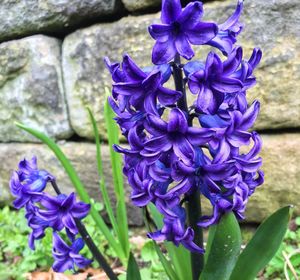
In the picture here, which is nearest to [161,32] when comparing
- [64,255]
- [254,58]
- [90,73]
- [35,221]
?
[254,58]

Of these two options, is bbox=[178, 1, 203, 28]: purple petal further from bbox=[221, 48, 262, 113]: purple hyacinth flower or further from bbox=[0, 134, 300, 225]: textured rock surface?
bbox=[0, 134, 300, 225]: textured rock surface

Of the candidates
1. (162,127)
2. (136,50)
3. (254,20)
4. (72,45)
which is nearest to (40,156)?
(72,45)

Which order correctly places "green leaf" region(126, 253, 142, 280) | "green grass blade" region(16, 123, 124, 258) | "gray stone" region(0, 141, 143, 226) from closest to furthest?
"green leaf" region(126, 253, 142, 280)
"green grass blade" region(16, 123, 124, 258)
"gray stone" region(0, 141, 143, 226)

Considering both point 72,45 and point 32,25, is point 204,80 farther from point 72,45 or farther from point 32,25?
point 32,25

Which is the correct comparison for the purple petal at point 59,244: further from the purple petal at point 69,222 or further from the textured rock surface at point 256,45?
the textured rock surface at point 256,45

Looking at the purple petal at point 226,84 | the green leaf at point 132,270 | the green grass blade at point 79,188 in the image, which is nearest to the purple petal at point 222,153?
the purple petal at point 226,84

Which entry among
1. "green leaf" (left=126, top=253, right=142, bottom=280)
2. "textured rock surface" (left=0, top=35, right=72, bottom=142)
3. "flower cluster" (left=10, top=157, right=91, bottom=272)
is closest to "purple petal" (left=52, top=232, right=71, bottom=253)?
"flower cluster" (left=10, top=157, right=91, bottom=272)

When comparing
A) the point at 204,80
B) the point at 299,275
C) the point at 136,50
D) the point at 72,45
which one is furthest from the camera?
the point at 72,45

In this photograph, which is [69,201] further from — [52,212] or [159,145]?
[159,145]
